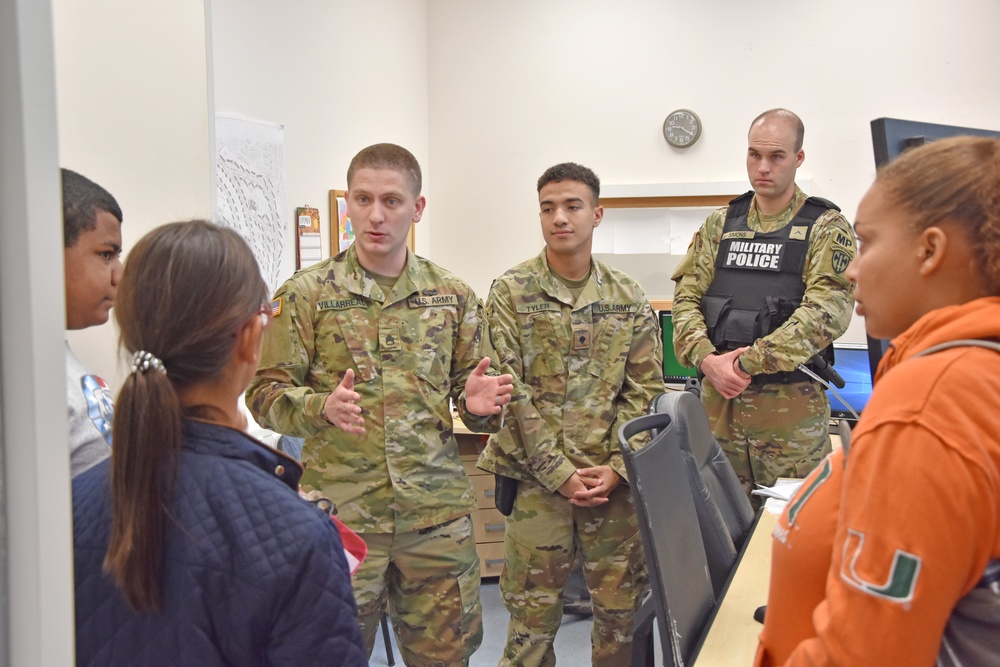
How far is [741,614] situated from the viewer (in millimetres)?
1527

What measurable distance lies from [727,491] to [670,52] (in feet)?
9.00

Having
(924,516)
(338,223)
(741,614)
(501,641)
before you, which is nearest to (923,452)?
(924,516)

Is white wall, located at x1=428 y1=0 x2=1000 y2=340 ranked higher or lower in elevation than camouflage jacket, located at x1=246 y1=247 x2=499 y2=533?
higher

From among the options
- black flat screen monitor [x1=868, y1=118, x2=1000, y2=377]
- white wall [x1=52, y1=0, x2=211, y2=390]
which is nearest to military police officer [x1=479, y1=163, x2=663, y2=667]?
black flat screen monitor [x1=868, y1=118, x2=1000, y2=377]

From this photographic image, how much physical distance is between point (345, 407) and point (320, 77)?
200 centimetres

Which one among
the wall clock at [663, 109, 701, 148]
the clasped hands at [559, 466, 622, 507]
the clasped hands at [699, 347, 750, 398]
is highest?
the wall clock at [663, 109, 701, 148]

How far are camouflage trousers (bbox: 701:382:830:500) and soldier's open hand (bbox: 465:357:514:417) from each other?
3.50ft

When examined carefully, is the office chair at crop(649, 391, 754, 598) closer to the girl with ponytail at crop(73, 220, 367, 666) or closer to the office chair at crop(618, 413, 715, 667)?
the office chair at crop(618, 413, 715, 667)

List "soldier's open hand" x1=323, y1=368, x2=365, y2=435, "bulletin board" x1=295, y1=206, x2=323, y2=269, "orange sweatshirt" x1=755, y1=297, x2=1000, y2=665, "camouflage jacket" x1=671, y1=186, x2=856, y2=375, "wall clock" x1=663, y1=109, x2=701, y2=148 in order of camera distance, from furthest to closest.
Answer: "wall clock" x1=663, y1=109, x2=701, y2=148 < "bulletin board" x1=295, y1=206, x2=323, y2=269 < "camouflage jacket" x1=671, y1=186, x2=856, y2=375 < "soldier's open hand" x1=323, y1=368, x2=365, y2=435 < "orange sweatshirt" x1=755, y1=297, x2=1000, y2=665

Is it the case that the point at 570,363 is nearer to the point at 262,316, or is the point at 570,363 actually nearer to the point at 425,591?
the point at 425,591

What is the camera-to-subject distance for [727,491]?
6.71 feet

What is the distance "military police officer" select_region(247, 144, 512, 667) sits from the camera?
6.11 ft

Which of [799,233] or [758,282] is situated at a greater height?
[799,233]

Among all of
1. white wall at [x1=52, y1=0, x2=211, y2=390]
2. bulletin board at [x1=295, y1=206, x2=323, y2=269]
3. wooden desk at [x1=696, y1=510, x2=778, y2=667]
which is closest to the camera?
white wall at [x1=52, y1=0, x2=211, y2=390]
